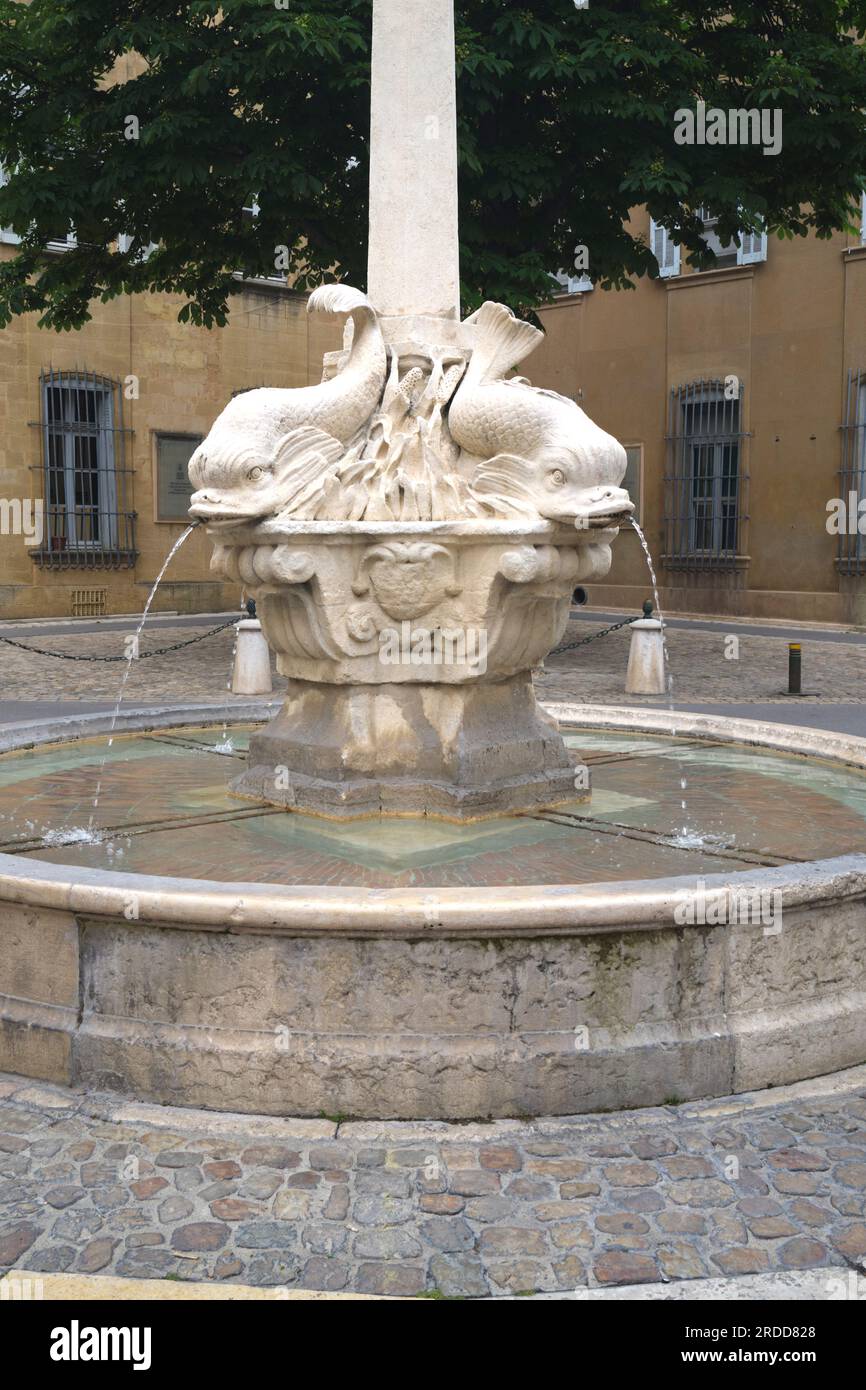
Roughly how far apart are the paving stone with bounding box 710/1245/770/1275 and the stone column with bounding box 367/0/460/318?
4178mm

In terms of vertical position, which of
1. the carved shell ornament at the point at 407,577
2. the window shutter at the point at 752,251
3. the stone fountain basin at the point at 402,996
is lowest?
the stone fountain basin at the point at 402,996

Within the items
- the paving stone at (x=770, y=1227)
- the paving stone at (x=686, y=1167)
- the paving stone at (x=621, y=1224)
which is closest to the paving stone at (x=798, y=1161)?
the paving stone at (x=686, y=1167)

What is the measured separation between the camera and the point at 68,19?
42.0 ft

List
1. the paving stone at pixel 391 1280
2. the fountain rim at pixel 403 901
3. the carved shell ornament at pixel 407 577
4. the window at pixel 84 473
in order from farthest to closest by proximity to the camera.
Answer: the window at pixel 84 473 < the carved shell ornament at pixel 407 577 < the fountain rim at pixel 403 901 < the paving stone at pixel 391 1280

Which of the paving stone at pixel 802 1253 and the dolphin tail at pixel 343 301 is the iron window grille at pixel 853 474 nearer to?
the dolphin tail at pixel 343 301

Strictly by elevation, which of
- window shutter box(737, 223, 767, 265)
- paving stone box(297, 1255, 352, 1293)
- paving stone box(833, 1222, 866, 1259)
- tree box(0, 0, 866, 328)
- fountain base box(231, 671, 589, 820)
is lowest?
paving stone box(833, 1222, 866, 1259)

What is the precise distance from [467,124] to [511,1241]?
10.7 m

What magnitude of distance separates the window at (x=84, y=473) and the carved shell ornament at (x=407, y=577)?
1607cm

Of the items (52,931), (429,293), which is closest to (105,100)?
(429,293)

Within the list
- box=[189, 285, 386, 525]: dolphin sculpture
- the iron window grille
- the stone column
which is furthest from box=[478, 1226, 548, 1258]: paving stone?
the iron window grille

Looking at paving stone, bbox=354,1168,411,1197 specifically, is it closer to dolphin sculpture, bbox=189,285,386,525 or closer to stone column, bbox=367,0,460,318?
dolphin sculpture, bbox=189,285,386,525

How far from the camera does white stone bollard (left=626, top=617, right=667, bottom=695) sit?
12727 mm

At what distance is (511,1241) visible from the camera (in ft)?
10.7

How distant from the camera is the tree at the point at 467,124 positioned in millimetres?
12188
